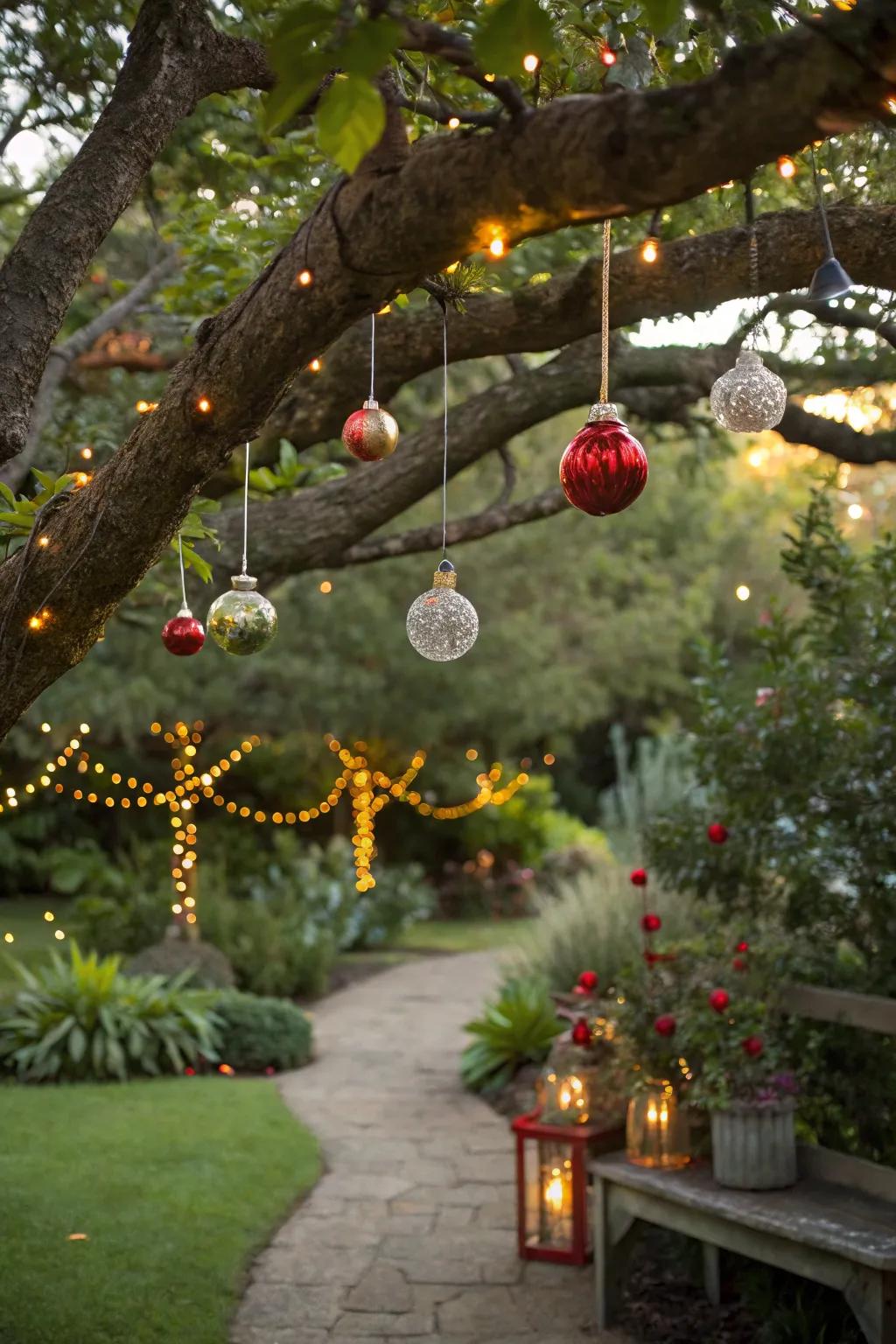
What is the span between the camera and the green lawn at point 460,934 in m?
13.1

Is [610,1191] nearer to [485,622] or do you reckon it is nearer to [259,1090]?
[259,1090]

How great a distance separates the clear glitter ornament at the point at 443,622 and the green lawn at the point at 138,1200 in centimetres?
241

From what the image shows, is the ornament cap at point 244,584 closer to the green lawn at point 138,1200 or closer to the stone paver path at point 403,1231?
the green lawn at point 138,1200

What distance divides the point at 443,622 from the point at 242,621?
0.53 metres

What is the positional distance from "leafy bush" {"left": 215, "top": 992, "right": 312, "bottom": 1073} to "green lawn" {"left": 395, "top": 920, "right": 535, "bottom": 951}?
4474mm

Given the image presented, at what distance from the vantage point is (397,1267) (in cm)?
481

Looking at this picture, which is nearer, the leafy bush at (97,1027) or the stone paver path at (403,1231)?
the stone paver path at (403,1231)

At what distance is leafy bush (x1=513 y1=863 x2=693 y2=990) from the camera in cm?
686

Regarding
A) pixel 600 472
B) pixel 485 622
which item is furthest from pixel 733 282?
pixel 485 622

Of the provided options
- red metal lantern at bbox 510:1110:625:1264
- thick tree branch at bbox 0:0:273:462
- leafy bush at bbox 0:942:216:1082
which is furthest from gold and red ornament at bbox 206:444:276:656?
leafy bush at bbox 0:942:216:1082

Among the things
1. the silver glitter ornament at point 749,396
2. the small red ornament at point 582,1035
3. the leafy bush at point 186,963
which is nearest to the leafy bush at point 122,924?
the leafy bush at point 186,963

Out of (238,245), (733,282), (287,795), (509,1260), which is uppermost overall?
(238,245)

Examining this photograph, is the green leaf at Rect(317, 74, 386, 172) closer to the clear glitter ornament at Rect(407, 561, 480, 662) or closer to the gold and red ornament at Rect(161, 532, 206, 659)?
the clear glitter ornament at Rect(407, 561, 480, 662)

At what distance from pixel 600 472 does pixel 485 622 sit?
9629mm
